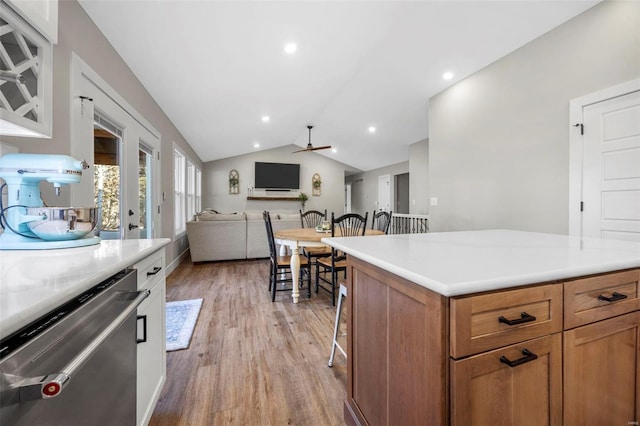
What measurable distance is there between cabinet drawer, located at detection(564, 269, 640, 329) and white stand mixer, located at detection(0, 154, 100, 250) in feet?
6.17

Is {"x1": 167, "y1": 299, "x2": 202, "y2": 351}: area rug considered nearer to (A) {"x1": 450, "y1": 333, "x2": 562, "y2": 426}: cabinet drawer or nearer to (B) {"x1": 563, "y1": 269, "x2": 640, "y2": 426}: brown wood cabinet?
(A) {"x1": 450, "y1": 333, "x2": 562, "y2": 426}: cabinet drawer

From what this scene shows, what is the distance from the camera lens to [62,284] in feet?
2.20

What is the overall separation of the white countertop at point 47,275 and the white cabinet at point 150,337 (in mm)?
164

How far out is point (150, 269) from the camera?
1.32 meters

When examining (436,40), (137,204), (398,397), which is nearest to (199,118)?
(137,204)

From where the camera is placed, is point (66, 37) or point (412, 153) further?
point (412, 153)

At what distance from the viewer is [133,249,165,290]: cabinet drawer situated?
119cm

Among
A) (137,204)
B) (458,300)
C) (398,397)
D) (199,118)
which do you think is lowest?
(398,397)

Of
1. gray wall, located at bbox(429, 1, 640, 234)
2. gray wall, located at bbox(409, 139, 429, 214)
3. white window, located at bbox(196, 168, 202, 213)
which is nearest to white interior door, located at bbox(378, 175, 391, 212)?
gray wall, located at bbox(409, 139, 429, 214)

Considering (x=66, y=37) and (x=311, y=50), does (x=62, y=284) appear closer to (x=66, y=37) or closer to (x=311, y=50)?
(x=66, y=37)

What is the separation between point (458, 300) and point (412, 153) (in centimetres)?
647

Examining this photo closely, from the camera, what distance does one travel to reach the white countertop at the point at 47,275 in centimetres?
52

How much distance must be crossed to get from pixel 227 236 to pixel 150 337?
159 inches

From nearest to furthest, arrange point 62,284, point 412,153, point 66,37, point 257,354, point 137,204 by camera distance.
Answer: point 62,284
point 66,37
point 257,354
point 137,204
point 412,153
